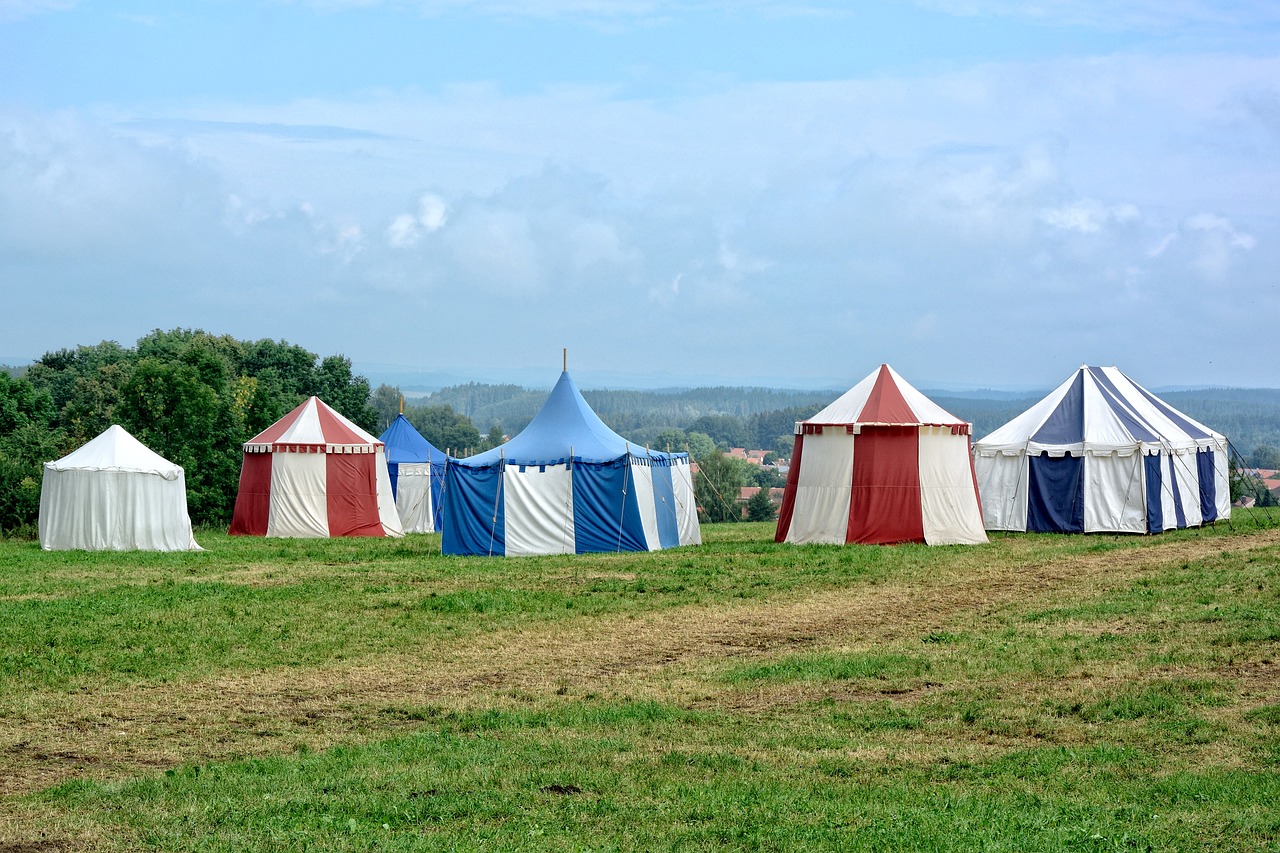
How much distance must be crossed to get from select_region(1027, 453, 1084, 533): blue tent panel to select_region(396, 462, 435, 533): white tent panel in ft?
48.1

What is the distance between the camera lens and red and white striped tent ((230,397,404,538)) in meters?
29.0

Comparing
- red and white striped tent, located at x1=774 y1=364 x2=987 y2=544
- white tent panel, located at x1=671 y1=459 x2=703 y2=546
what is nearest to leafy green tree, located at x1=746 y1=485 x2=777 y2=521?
white tent panel, located at x1=671 y1=459 x2=703 y2=546

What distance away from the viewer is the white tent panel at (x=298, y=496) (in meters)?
28.9

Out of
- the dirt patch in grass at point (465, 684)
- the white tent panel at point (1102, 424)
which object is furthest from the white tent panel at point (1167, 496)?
the dirt patch in grass at point (465, 684)

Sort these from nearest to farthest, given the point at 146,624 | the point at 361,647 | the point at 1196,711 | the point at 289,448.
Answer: the point at 1196,711 < the point at 361,647 < the point at 146,624 < the point at 289,448

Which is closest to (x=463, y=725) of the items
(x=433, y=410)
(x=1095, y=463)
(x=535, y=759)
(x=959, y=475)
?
(x=535, y=759)

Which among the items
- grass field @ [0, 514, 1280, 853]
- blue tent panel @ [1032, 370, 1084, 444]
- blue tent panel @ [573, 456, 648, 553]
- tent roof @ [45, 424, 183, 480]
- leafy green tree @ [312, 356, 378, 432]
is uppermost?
leafy green tree @ [312, 356, 378, 432]

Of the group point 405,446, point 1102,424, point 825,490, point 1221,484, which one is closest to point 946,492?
point 825,490

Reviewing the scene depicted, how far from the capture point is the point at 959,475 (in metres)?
23.0

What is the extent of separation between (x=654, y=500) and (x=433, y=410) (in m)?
83.8

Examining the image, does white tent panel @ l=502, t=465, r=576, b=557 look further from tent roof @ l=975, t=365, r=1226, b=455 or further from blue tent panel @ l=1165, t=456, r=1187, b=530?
blue tent panel @ l=1165, t=456, r=1187, b=530

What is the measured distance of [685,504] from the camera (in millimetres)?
24250

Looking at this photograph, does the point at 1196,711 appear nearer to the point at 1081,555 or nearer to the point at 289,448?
the point at 1081,555

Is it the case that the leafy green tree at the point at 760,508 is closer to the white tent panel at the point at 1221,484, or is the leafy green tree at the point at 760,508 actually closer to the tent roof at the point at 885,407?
the white tent panel at the point at 1221,484
